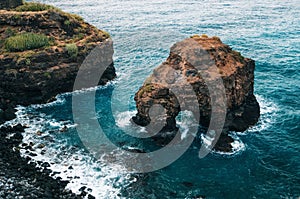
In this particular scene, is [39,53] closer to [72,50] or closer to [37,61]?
[37,61]

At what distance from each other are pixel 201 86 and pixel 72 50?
885 inches

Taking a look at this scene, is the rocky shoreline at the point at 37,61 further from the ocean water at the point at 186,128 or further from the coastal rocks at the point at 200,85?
the coastal rocks at the point at 200,85

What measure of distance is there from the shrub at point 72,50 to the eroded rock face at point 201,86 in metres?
16.0

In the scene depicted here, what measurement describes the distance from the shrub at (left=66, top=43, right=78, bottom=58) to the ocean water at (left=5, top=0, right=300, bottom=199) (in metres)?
6.26

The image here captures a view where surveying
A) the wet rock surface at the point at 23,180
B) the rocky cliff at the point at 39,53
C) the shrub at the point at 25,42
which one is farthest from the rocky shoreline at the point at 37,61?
the shrub at the point at 25,42

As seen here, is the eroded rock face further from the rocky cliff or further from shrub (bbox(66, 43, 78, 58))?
shrub (bbox(66, 43, 78, 58))

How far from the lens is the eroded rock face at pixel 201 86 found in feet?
134

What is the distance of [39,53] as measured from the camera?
50.8 metres

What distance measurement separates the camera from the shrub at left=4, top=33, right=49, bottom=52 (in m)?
51.7

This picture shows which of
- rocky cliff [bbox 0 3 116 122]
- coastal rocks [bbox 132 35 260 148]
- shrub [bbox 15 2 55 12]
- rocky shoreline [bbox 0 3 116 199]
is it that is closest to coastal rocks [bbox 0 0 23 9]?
rocky shoreline [bbox 0 3 116 199]

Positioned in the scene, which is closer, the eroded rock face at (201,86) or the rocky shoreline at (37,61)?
the eroded rock face at (201,86)

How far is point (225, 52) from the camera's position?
145 feet

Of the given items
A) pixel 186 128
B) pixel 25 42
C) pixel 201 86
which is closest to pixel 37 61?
pixel 25 42

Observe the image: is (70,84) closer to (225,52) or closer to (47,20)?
(47,20)
